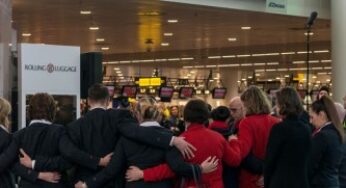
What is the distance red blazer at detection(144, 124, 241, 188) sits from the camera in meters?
6.17

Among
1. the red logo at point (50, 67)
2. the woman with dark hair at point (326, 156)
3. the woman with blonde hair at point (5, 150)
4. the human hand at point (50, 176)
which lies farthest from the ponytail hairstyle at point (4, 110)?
the woman with dark hair at point (326, 156)

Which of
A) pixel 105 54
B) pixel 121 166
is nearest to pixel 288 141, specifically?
pixel 121 166

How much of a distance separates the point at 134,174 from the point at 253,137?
1234mm

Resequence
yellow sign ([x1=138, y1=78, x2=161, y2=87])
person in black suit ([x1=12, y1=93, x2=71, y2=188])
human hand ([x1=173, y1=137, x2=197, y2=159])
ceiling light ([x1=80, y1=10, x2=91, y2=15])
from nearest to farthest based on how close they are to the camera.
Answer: human hand ([x1=173, y1=137, x2=197, y2=159]) → person in black suit ([x1=12, y1=93, x2=71, y2=188]) → ceiling light ([x1=80, y1=10, x2=91, y2=15]) → yellow sign ([x1=138, y1=78, x2=161, y2=87])

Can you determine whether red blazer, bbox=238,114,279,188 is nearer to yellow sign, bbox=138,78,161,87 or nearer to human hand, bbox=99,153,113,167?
human hand, bbox=99,153,113,167

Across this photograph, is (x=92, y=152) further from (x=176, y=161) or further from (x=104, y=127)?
(x=176, y=161)

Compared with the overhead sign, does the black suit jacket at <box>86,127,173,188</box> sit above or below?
below

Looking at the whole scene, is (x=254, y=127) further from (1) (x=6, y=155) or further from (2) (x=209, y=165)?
(1) (x=6, y=155)

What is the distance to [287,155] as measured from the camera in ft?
20.6

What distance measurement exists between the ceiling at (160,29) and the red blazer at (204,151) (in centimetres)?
1366

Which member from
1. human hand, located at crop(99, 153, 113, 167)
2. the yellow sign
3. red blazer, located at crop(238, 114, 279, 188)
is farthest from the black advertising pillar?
the yellow sign

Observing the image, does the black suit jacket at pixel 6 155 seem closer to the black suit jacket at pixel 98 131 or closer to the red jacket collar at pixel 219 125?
the black suit jacket at pixel 98 131

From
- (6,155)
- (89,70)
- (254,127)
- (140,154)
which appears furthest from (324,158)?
(89,70)

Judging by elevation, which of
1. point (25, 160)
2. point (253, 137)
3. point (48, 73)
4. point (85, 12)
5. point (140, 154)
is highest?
point (85, 12)
